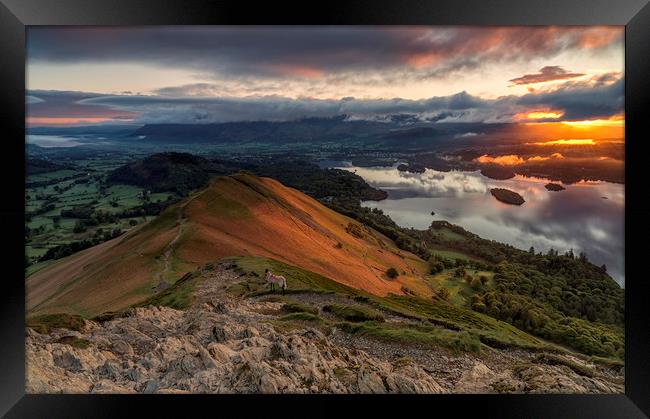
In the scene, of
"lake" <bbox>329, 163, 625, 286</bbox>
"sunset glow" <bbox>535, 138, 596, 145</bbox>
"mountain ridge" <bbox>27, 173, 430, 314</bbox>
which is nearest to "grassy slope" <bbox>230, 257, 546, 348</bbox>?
"mountain ridge" <bbox>27, 173, 430, 314</bbox>

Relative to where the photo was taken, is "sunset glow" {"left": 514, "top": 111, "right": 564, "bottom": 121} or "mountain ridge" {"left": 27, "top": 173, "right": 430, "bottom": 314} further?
"mountain ridge" {"left": 27, "top": 173, "right": 430, "bottom": 314}

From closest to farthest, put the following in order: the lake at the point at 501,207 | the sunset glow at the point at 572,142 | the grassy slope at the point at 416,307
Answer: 1. the grassy slope at the point at 416,307
2. the sunset glow at the point at 572,142
3. the lake at the point at 501,207

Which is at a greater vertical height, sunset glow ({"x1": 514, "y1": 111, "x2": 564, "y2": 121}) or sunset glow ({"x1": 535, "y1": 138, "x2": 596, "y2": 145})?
sunset glow ({"x1": 514, "y1": 111, "x2": 564, "y2": 121})

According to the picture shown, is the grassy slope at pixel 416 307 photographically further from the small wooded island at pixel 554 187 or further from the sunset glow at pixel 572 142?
the sunset glow at pixel 572 142

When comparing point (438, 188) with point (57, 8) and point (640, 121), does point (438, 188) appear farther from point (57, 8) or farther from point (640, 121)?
point (57, 8)

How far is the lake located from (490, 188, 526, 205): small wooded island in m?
0.10

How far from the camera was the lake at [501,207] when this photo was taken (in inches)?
412

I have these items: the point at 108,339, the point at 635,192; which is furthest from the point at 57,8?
the point at 635,192

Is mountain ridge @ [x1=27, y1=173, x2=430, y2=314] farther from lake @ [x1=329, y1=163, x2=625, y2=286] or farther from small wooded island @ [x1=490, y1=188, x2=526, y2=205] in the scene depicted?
small wooded island @ [x1=490, y1=188, x2=526, y2=205]

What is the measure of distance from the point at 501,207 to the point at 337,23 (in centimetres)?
627

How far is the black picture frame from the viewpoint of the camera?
25.4 ft

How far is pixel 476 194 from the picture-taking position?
11328mm

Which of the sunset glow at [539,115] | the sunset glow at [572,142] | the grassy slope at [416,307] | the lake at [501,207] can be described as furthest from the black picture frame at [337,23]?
the sunset glow at [539,115]

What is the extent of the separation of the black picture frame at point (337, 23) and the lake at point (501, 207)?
247 cm
